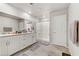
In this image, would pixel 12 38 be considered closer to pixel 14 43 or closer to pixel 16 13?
pixel 14 43

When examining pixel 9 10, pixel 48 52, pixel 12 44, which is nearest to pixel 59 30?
pixel 48 52

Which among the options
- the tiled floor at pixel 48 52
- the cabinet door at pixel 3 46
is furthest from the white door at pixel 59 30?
the cabinet door at pixel 3 46

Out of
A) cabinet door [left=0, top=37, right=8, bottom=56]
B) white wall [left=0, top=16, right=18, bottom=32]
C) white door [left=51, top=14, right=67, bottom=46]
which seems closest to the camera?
cabinet door [left=0, top=37, right=8, bottom=56]

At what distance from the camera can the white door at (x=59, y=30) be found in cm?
351

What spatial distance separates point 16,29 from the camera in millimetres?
4219

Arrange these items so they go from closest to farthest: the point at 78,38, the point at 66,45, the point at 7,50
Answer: the point at 78,38 → the point at 7,50 → the point at 66,45

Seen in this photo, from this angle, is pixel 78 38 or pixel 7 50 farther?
pixel 7 50

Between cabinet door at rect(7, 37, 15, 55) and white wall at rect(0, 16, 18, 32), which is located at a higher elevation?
white wall at rect(0, 16, 18, 32)

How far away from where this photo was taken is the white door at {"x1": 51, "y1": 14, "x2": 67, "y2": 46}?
11.5 ft

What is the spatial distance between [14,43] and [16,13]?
5.01ft

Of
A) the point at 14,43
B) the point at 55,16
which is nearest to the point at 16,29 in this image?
the point at 14,43

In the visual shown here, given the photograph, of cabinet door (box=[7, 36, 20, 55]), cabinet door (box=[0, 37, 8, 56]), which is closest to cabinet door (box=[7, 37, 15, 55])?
cabinet door (box=[7, 36, 20, 55])

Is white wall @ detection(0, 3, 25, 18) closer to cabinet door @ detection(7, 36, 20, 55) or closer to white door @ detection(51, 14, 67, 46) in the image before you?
cabinet door @ detection(7, 36, 20, 55)

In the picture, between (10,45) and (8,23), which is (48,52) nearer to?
(10,45)
